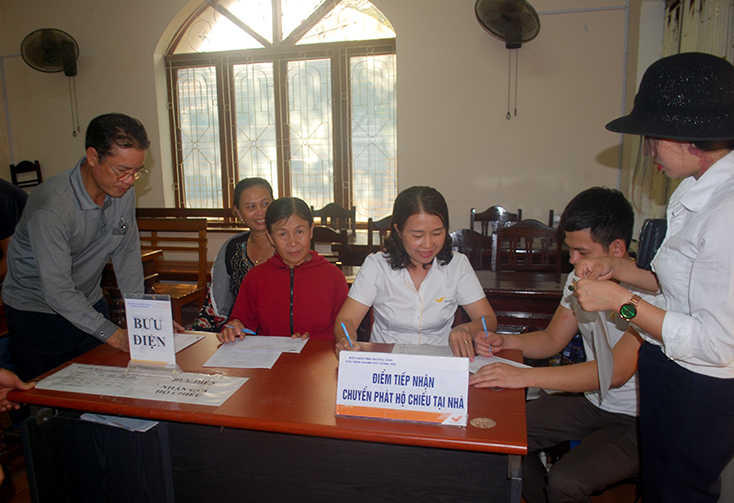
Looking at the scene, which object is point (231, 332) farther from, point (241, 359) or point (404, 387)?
point (404, 387)

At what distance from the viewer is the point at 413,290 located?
5.77ft

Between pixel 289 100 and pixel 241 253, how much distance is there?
338 cm

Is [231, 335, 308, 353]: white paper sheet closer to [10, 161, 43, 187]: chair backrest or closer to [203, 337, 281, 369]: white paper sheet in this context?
[203, 337, 281, 369]: white paper sheet

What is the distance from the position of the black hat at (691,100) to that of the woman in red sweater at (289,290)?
1214mm

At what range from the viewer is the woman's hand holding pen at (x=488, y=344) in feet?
4.73

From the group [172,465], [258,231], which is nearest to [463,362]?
[172,465]

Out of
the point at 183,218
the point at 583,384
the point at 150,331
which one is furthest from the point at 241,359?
the point at 183,218

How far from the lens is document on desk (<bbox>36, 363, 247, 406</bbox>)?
1249 millimetres

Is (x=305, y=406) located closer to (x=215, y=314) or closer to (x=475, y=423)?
(x=475, y=423)

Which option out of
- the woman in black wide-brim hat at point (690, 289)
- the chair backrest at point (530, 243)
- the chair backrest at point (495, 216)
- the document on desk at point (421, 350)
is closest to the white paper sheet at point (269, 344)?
the document on desk at point (421, 350)

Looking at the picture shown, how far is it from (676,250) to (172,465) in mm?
1455

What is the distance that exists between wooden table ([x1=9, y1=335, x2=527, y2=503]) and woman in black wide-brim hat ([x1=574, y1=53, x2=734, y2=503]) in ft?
1.11

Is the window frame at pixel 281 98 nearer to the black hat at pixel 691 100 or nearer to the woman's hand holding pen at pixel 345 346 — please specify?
the woman's hand holding pen at pixel 345 346

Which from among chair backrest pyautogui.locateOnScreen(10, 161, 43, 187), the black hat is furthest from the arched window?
the black hat
